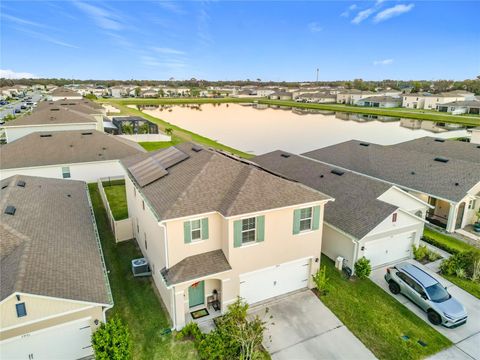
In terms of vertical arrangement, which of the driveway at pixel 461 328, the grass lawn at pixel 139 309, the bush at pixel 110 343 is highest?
the bush at pixel 110 343

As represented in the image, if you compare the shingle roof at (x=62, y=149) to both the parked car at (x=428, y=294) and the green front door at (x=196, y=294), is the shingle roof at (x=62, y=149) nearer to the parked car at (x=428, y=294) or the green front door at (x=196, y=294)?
the green front door at (x=196, y=294)

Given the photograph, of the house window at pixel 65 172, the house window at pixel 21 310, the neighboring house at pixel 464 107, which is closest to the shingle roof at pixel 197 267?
the house window at pixel 21 310

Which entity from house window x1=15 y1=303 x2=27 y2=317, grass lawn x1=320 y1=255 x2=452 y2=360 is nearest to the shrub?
grass lawn x1=320 y1=255 x2=452 y2=360

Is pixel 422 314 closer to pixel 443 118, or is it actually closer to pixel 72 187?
pixel 72 187

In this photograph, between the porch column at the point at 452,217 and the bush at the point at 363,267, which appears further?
the porch column at the point at 452,217

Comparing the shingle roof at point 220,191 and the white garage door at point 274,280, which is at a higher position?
the shingle roof at point 220,191

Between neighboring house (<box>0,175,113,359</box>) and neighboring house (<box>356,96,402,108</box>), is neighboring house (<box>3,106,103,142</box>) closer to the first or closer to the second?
neighboring house (<box>0,175,113,359</box>)
